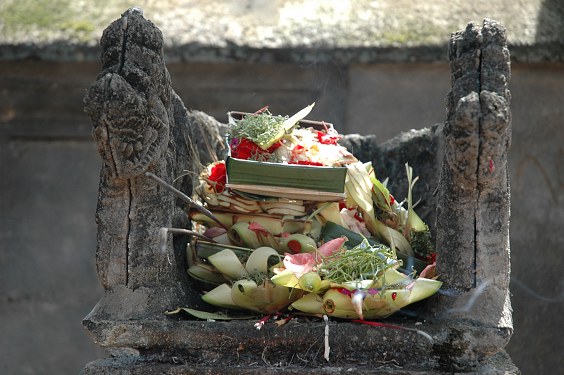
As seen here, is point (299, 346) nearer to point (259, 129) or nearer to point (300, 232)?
point (300, 232)

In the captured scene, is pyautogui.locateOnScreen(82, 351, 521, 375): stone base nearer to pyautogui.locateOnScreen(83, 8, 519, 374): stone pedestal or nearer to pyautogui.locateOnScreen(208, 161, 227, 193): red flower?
pyautogui.locateOnScreen(83, 8, 519, 374): stone pedestal

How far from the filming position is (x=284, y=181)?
3.35 metres

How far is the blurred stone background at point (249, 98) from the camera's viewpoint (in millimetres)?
5074

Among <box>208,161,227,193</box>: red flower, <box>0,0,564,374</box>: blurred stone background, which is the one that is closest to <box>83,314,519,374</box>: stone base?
<box>208,161,227,193</box>: red flower

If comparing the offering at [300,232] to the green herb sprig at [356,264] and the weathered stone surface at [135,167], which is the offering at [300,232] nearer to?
the green herb sprig at [356,264]

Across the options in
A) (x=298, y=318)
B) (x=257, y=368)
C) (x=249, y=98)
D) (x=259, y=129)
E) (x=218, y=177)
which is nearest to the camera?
(x=257, y=368)

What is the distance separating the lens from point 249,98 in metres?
5.34

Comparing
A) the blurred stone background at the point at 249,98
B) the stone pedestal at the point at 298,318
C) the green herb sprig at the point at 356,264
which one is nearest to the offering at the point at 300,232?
the green herb sprig at the point at 356,264

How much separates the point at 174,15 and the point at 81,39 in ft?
1.55

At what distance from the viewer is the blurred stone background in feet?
16.6

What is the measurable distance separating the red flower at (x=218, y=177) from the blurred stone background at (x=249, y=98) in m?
1.56

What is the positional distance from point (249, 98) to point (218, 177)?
183cm

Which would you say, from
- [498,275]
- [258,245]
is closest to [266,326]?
[258,245]

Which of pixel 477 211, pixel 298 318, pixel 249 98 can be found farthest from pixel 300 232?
pixel 249 98
